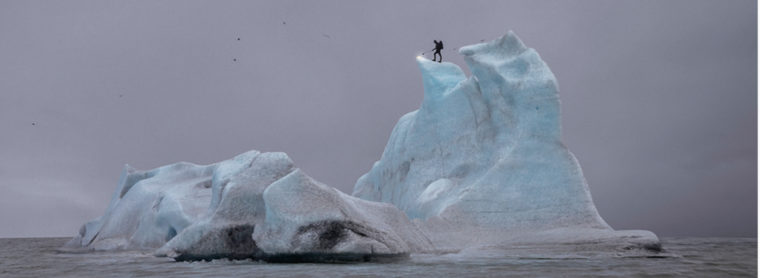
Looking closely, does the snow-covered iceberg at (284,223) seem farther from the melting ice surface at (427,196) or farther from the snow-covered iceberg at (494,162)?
the snow-covered iceberg at (494,162)

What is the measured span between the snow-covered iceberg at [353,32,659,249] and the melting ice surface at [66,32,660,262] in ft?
0.13

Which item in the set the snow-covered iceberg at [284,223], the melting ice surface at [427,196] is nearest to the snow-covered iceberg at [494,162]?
the melting ice surface at [427,196]

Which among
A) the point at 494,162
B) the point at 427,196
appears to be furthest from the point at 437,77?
the point at 427,196

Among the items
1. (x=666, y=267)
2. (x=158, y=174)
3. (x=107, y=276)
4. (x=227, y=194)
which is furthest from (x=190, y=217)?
(x=666, y=267)

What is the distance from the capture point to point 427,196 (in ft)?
62.6

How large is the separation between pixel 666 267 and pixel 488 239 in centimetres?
605

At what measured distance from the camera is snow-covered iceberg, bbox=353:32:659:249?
1644 centimetres

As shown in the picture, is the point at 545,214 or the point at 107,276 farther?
the point at 545,214

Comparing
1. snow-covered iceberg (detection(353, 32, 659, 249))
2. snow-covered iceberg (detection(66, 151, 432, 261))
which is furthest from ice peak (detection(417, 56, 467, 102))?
snow-covered iceberg (detection(66, 151, 432, 261))

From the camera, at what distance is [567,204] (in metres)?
16.8

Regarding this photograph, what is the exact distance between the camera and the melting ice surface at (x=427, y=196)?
476 inches

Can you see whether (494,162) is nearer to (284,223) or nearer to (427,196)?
(427,196)

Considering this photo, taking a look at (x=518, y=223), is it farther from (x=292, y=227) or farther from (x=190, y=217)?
(x=190, y=217)

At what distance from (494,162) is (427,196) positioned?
2.36m
